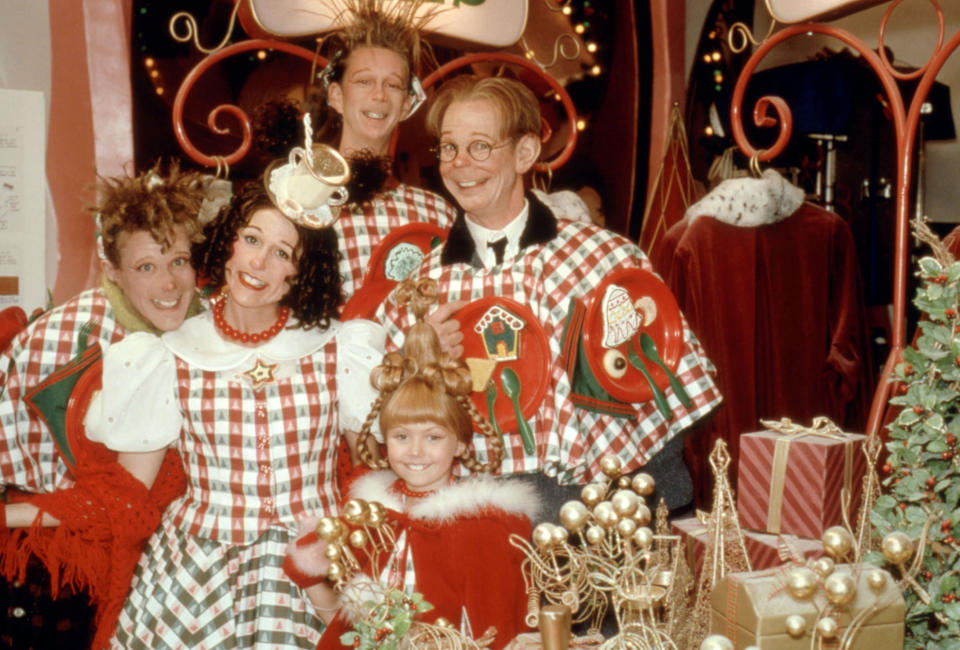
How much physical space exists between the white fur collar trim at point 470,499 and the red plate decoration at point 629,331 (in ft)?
1.05

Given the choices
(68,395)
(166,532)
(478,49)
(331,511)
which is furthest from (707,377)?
(68,395)

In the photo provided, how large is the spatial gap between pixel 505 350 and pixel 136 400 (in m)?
0.71

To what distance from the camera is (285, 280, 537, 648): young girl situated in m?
1.62

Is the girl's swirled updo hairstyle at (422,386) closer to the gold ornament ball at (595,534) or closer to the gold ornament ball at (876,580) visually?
the gold ornament ball at (595,534)

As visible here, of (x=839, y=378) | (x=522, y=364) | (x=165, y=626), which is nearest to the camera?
(x=165, y=626)

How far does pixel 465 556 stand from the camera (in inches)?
63.7

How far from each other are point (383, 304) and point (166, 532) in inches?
24.5

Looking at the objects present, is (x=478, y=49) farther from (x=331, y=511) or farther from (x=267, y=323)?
(x=331, y=511)

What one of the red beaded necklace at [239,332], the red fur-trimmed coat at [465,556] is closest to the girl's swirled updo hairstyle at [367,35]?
the red beaded necklace at [239,332]

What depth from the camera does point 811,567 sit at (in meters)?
1.35

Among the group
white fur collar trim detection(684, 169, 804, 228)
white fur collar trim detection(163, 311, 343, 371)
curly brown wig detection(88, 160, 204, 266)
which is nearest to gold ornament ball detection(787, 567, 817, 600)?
white fur collar trim detection(163, 311, 343, 371)

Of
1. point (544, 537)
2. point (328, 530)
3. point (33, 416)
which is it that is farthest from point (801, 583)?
point (33, 416)

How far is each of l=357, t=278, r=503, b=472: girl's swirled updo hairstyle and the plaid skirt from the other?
0.98 ft

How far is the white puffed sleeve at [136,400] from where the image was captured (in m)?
1.75
